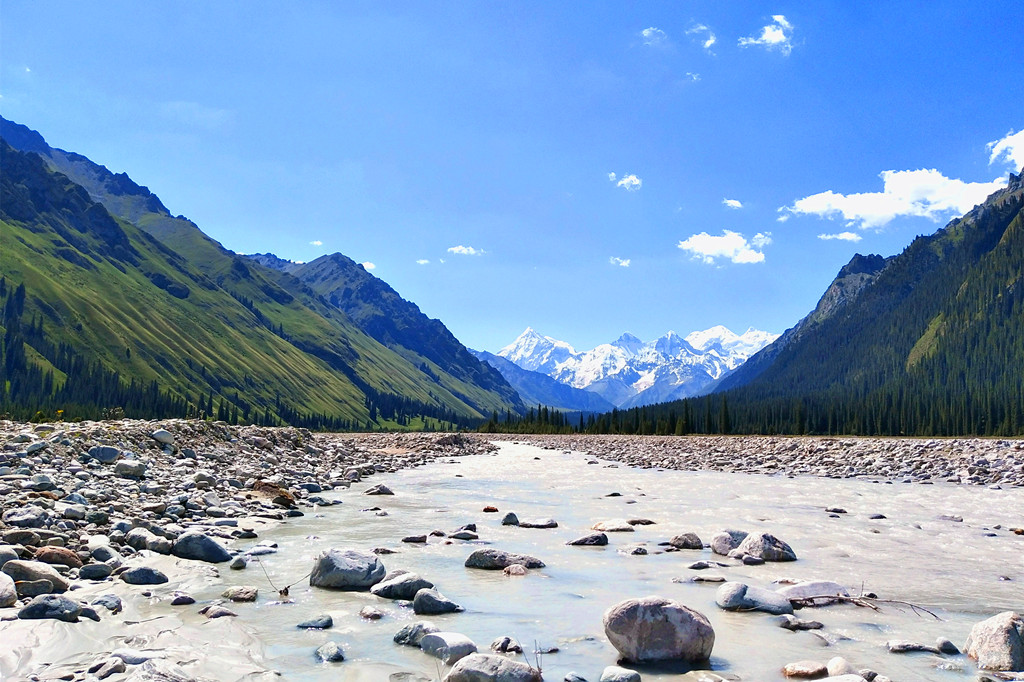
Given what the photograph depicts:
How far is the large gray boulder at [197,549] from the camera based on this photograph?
38.2 ft

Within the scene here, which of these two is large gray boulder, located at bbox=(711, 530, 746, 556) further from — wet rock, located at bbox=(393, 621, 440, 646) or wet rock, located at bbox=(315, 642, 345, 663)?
wet rock, located at bbox=(315, 642, 345, 663)

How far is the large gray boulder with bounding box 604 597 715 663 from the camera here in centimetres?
669

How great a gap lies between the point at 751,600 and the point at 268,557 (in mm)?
9074

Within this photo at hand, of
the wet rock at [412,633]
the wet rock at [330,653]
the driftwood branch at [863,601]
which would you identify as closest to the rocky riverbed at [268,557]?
the wet rock at [330,653]

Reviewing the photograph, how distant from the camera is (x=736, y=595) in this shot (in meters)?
8.78

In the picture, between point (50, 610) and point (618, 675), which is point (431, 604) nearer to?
point (618, 675)

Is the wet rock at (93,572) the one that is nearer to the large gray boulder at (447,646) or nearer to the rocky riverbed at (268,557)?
the rocky riverbed at (268,557)

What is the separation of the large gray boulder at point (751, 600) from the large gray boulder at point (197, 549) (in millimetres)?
9190

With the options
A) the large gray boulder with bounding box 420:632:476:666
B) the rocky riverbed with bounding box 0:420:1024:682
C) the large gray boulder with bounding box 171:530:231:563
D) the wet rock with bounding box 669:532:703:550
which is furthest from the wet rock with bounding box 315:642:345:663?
the wet rock with bounding box 669:532:703:550

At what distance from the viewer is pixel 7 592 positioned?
7.86 metres

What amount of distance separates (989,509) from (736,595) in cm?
1773

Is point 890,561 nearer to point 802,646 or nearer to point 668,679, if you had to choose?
point 802,646

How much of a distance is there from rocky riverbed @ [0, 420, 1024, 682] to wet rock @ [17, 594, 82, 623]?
0.02m

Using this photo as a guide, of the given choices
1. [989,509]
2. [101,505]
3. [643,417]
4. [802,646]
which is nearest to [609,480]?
[989,509]
